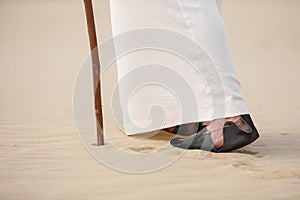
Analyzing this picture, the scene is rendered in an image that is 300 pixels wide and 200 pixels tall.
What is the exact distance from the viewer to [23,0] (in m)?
9.77

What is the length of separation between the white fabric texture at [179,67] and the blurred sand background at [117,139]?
0.12 metres

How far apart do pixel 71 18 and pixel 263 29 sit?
222cm

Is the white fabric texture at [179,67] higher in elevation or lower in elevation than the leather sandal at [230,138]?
higher

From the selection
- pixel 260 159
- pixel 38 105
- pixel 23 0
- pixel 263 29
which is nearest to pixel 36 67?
pixel 38 105

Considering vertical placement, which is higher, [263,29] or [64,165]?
[263,29]

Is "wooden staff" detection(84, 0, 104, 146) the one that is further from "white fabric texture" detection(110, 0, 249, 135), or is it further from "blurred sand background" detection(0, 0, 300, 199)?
"white fabric texture" detection(110, 0, 249, 135)

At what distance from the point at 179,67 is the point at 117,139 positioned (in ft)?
1.14

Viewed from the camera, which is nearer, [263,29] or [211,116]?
[211,116]

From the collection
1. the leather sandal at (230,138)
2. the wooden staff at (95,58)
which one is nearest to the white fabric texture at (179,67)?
the leather sandal at (230,138)

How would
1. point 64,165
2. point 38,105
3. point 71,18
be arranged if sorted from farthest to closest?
point 71,18
point 38,105
point 64,165

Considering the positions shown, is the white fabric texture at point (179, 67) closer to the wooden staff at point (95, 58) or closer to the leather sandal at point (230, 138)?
the leather sandal at point (230, 138)

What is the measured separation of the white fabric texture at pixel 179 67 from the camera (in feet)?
6.73

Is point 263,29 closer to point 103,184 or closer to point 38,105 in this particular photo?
point 38,105

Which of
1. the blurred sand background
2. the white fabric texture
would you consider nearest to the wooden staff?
the blurred sand background
